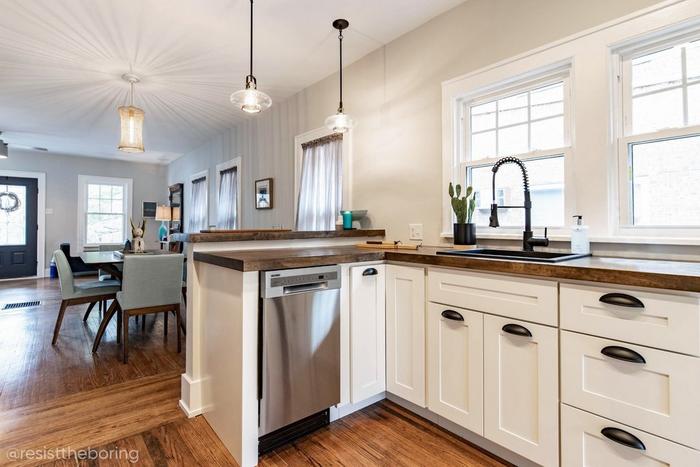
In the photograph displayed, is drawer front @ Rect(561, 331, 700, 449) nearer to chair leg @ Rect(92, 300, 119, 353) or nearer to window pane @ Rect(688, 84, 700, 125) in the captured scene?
window pane @ Rect(688, 84, 700, 125)

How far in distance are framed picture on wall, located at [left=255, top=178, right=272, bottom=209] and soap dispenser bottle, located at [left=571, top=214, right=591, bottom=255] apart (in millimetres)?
3416

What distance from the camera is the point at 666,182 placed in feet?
5.45

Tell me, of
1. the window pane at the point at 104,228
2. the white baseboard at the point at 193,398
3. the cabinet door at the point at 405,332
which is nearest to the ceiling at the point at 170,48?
the cabinet door at the point at 405,332

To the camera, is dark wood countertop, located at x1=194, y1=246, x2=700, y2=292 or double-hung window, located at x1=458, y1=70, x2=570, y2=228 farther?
double-hung window, located at x1=458, y1=70, x2=570, y2=228

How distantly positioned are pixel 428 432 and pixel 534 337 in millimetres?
838

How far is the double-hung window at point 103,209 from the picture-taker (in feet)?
25.2

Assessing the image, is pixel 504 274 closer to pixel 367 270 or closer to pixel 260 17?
pixel 367 270

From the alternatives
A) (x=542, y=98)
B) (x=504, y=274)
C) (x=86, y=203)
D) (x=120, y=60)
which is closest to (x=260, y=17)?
(x=120, y=60)

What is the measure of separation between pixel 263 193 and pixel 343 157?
1636 millimetres

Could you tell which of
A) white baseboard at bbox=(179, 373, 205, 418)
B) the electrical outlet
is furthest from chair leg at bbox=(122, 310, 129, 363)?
the electrical outlet

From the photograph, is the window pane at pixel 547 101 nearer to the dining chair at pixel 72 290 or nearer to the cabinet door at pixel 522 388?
the cabinet door at pixel 522 388

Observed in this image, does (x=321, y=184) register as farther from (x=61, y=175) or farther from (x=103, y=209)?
(x=61, y=175)

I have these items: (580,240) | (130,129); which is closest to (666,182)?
(580,240)

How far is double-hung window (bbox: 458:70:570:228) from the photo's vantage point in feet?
6.60
